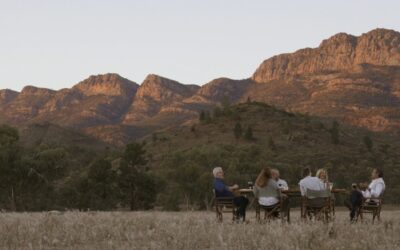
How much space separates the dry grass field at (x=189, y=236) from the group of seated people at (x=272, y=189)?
6.57 ft

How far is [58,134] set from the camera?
162750 mm

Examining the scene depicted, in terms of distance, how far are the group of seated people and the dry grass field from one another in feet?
6.57

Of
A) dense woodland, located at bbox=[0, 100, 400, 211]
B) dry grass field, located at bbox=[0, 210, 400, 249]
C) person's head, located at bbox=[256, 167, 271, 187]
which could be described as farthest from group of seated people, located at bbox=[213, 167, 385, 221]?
dense woodland, located at bbox=[0, 100, 400, 211]

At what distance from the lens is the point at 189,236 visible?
890 cm

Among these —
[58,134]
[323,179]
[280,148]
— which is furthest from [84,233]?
[58,134]

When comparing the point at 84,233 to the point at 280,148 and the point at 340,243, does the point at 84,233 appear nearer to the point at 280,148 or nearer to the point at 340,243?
the point at 340,243

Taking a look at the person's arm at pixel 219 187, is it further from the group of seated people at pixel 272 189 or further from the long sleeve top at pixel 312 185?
the long sleeve top at pixel 312 185

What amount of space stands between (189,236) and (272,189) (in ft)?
13.0

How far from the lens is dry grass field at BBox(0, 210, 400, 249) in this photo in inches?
308

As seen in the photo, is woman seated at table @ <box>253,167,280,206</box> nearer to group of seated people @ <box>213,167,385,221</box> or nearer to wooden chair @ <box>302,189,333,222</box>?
group of seated people @ <box>213,167,385,221</box>

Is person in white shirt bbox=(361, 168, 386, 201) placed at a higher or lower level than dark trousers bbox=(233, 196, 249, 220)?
higher

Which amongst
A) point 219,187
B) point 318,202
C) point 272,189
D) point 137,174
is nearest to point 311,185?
point 318,202

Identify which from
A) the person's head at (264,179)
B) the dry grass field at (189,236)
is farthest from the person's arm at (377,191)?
the person's head at (264,179)

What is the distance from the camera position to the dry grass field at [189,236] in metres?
7.82
